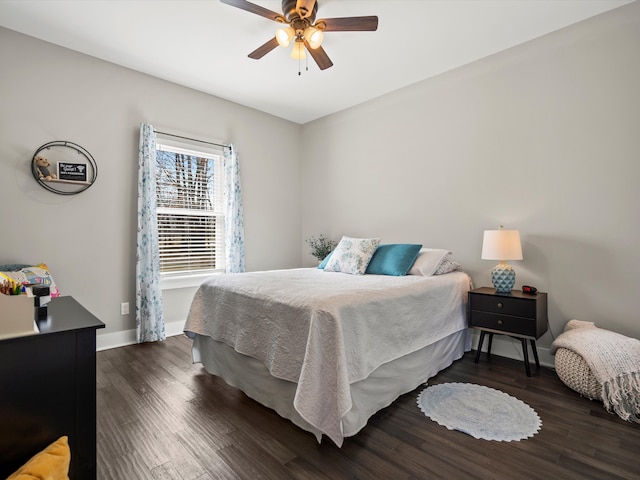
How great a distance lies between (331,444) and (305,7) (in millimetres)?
2735

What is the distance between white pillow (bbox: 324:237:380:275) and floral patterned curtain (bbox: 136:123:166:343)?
1839mm

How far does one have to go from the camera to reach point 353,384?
180cm

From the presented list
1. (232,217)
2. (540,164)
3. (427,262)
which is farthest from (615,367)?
(232,217)

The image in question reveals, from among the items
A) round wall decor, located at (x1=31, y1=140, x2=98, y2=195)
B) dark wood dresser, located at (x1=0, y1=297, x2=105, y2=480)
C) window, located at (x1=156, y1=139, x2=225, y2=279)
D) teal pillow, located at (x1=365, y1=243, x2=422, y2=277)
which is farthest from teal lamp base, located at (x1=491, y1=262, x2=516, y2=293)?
round wall decor, located at (x1=31, y1=140, x2=98, y2=195)

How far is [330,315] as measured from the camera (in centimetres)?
→ 172

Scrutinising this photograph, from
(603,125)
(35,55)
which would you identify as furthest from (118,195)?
(603,125)

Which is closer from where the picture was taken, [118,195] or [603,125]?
[603,125]

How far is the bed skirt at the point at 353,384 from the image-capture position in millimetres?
1843

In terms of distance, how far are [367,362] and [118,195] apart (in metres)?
3.03

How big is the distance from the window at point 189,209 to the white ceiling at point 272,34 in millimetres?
871

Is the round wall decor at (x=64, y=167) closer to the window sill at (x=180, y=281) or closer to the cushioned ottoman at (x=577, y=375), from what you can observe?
the window sill at (x=180, y=281)

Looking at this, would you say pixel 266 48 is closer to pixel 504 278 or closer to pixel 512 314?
pixel 504 278

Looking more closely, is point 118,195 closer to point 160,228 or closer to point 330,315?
point 160,228

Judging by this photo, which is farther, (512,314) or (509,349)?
(509,349)
